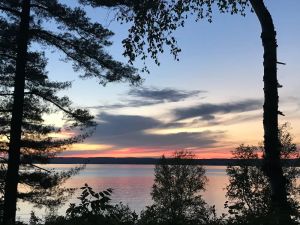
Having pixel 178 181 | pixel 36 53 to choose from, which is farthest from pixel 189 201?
pixel 36 53

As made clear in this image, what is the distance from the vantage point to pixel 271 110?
34.1ft

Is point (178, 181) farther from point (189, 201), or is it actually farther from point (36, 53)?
point (36, 53)

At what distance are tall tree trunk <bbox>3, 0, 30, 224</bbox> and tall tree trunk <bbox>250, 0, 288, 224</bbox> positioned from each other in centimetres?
Answer: 961

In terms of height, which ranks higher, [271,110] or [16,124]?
[16,124]

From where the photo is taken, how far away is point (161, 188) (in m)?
62.5

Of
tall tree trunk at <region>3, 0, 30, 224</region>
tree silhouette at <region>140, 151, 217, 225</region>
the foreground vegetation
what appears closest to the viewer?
the foreground vegetation

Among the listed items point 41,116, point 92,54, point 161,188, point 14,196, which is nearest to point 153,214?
point 14,196

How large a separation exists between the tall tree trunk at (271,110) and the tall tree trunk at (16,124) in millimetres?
9607

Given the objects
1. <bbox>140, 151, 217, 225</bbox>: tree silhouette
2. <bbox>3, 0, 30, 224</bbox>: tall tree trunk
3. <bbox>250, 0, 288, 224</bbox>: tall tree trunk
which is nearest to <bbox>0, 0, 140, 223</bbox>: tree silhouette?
<bbox>3, 0, 30, 224</bbox>: tall tree trunk

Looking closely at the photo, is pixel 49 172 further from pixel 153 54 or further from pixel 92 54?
pixel 153 54

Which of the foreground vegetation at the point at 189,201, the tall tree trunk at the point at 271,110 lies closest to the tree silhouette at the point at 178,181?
the foreground vegetation at the point at 189,201

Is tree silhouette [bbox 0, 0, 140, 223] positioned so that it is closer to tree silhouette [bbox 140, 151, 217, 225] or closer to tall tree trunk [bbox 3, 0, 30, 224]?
tall tree trunk [bbox 3, 0, 30, 224]

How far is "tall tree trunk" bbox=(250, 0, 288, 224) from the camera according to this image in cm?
1009

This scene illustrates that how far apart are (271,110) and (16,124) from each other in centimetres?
1019
